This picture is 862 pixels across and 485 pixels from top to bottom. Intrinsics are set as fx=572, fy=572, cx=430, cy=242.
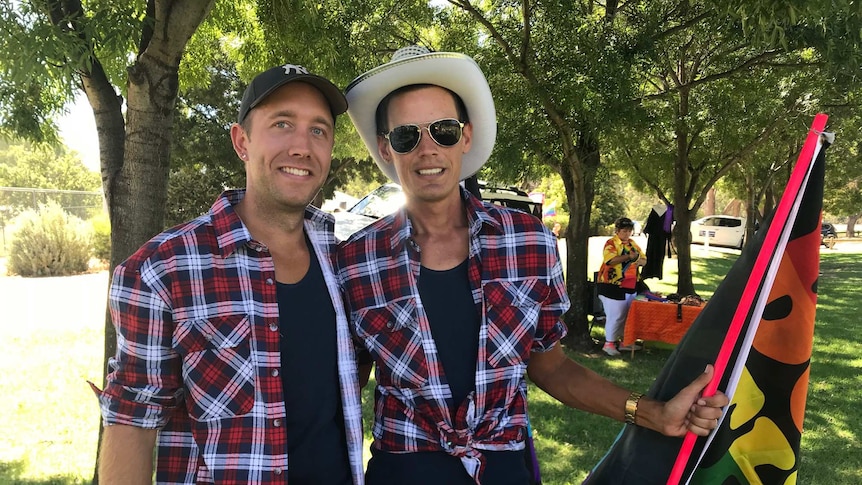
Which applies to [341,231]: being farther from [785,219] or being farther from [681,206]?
[785,219]

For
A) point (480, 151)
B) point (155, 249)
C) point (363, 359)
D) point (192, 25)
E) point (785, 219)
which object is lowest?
point (363, 359)

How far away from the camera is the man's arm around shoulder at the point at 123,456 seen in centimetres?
151

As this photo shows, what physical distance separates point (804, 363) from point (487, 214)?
1.15 m

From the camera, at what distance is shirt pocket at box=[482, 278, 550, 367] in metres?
1.81

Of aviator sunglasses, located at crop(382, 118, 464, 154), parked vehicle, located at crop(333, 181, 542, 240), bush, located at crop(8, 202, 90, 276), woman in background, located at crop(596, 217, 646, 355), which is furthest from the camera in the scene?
bush, located at crop(8, 202, 90, 276)

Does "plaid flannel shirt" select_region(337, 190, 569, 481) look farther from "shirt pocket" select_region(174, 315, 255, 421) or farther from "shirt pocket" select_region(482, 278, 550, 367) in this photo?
"shirt pocket" select_region(174, 315, 255, 421)

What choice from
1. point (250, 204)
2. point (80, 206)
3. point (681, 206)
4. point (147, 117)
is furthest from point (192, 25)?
point (80, 206)

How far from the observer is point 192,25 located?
119 inches

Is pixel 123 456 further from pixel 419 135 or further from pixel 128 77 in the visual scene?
pixel 128 77

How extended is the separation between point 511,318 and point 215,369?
0.91 metres

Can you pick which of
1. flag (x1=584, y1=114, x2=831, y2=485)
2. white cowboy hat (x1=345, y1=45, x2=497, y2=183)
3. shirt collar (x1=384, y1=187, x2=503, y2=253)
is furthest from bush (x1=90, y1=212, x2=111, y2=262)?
flag (x1=584, y1=114, x2=831, y2=485)

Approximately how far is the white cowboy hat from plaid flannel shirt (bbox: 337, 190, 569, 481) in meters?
0.41

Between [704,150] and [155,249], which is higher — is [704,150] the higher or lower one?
the higher one

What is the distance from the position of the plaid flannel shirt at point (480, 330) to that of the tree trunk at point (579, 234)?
19.9ft
